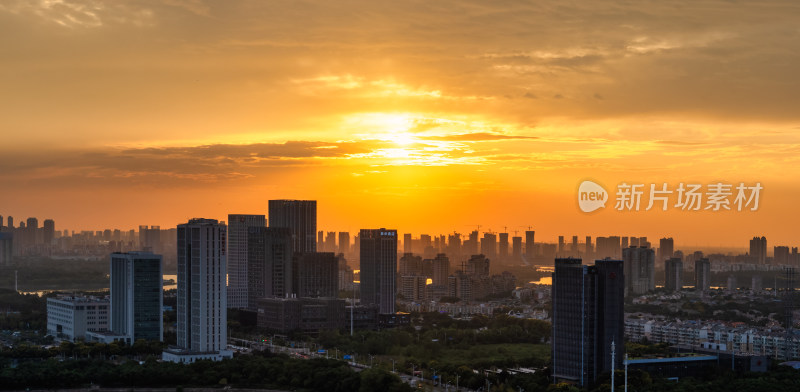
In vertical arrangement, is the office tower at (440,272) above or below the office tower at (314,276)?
below

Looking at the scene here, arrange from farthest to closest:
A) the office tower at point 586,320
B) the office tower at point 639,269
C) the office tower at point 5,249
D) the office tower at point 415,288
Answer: the office tower at point 5,249
the office tower at point 639,269
the office tower at point 415,288
the office tower at point 586,320

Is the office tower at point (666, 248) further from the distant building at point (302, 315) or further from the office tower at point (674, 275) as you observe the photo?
the distant building at point (302, 315)

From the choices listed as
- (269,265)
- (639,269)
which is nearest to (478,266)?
(639,269)

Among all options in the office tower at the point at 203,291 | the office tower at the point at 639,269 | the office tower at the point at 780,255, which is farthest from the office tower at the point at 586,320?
the office tower at the point at 780,255

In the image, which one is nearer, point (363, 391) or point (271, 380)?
point (363, 391)

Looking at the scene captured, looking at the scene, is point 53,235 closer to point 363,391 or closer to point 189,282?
point 189,282

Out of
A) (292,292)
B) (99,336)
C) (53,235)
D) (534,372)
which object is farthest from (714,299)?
(53,235)

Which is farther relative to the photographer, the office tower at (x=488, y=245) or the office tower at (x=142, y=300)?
the office tower at (x=488, y=245)
